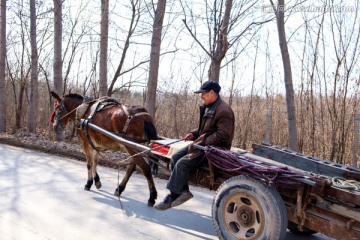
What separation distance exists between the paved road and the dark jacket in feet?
3.87

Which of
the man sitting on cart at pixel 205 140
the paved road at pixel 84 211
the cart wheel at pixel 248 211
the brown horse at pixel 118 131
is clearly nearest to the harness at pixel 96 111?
the brown horse at pixel 118 131

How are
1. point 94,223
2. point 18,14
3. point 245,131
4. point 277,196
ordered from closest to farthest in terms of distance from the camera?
point 277,196
point 94,223
point 245,131
point 18,14

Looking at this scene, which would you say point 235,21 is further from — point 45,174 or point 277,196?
point 277,196

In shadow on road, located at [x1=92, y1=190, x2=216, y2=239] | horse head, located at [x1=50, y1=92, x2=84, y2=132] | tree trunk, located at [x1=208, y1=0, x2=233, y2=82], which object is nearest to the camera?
shadow on road, located at [x1=92, y1=190, x2=216, y2=239]

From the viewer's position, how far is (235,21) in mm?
8961

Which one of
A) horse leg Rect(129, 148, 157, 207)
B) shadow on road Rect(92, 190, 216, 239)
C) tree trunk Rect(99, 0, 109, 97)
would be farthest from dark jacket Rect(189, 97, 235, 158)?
tree trunk Rect(99, 0, 109, 97)

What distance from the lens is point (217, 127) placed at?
4352 mm

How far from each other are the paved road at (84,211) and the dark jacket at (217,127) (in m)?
1.18

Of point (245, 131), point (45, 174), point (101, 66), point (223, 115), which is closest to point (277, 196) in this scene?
point (223, 115)

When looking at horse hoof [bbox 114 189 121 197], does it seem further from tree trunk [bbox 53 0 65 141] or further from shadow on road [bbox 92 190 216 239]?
tree trunk [bbox 53 0 65 141]

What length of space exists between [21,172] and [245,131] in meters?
6.61

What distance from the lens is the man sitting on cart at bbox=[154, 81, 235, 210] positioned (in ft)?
14.1

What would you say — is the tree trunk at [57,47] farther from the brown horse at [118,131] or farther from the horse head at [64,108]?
the brown horse at [118,131]

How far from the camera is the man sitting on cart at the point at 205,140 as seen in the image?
14.1 ft
